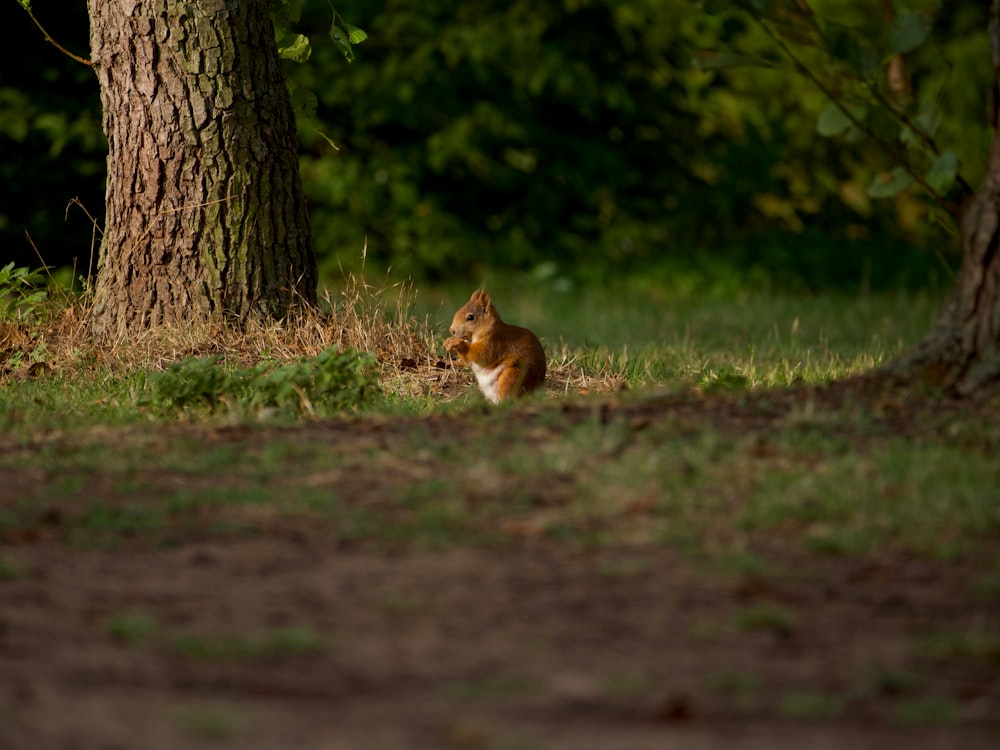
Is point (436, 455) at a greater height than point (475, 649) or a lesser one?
greater

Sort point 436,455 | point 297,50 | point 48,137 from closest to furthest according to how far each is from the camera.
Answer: point 436,455
point 297,50
point 48,137

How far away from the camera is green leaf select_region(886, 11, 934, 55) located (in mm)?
5648

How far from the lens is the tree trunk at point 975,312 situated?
5645mm

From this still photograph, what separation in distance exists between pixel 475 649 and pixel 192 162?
467cm

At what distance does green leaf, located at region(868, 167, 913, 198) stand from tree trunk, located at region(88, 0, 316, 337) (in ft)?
10.3

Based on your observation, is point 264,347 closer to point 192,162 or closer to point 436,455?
point 192,162

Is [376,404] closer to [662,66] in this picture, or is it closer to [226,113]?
[226,113]

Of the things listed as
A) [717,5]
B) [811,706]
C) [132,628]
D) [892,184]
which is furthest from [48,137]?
[811,706]

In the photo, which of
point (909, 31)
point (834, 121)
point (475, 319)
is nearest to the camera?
point (909, 31)

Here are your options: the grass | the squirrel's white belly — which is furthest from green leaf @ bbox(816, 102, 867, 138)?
the squirrel's white belly

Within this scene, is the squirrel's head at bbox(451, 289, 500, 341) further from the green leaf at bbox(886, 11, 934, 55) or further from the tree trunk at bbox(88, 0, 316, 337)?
the green leaf at bbox(886, 11, 934, 55)

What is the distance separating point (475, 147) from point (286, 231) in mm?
6609

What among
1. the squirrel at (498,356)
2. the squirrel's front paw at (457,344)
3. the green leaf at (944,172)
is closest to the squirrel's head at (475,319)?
the squirrel at (498,356)

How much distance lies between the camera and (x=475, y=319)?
7453 millimetres
